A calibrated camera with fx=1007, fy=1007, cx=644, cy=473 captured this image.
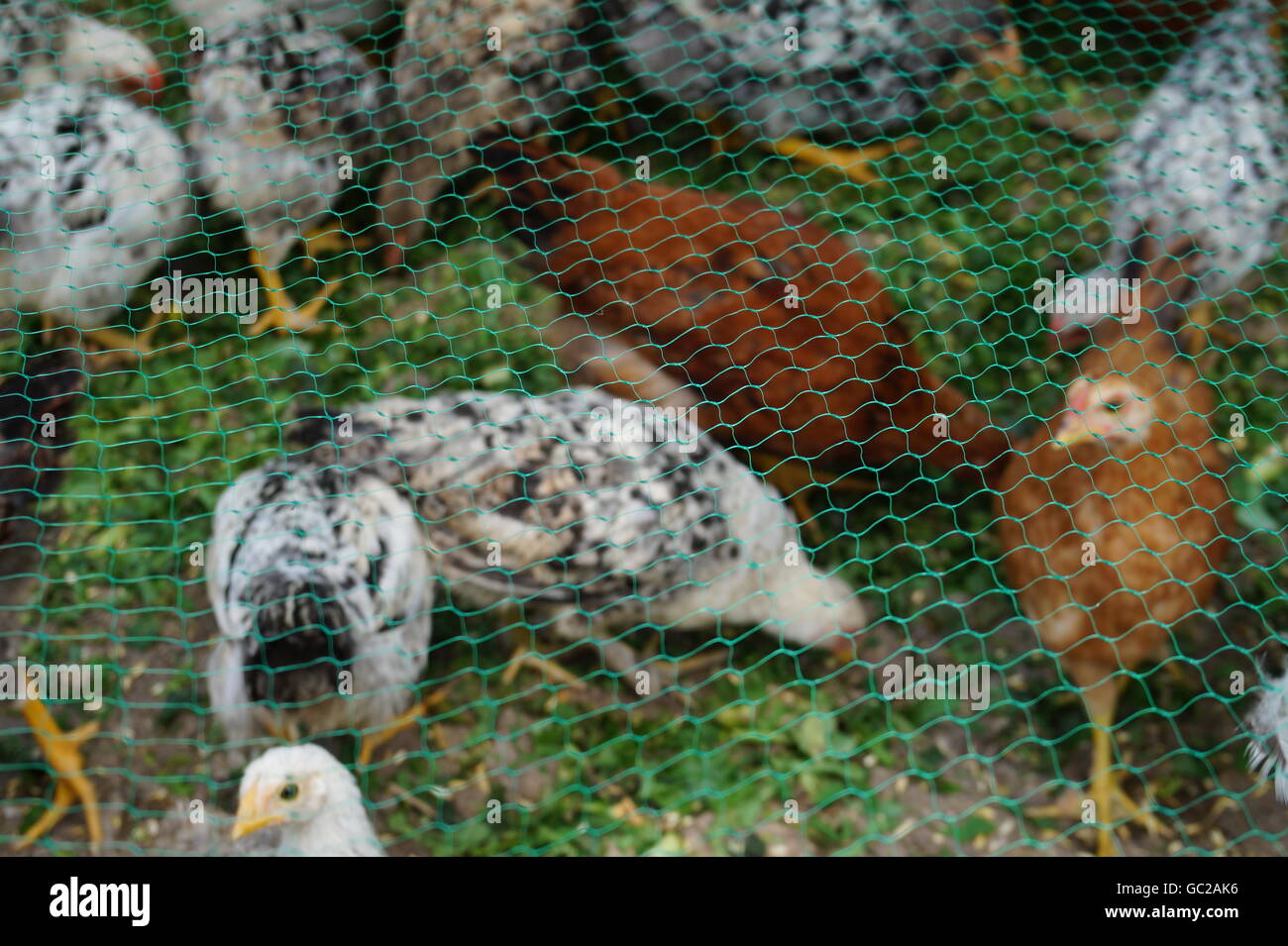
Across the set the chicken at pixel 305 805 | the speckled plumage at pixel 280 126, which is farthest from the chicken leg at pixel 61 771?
the speckled plumage at pixel 280 126

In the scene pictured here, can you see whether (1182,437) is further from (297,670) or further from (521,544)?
(297,670)

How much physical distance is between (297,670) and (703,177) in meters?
2.16

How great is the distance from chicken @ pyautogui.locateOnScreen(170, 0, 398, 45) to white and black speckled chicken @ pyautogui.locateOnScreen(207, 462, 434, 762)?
175 centimetres

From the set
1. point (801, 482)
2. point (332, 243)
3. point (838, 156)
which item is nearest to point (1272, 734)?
point (801, 482)

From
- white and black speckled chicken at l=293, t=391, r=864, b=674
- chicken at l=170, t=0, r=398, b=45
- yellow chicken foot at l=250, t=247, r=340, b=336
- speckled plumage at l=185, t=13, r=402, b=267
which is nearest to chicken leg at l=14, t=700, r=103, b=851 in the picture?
white and black speckled chicken at l=293, t=391, r=864, b=674

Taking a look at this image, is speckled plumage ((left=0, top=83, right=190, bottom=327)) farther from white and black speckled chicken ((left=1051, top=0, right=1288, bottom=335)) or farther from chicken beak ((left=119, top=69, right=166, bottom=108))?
white and black speckled chicken ((left=1051, top=0, right=1288, bottom=335))

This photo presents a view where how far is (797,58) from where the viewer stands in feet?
10.7

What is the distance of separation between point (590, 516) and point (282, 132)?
154 centimetres

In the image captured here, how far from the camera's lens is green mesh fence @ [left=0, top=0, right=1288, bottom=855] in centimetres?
237

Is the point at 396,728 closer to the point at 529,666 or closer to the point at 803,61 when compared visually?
the point at 529,666

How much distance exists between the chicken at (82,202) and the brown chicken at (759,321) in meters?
1.09

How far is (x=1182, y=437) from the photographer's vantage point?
8.28ft

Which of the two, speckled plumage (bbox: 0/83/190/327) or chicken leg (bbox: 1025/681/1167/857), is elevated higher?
speckled plumage (bbox: 0/83/190/327)

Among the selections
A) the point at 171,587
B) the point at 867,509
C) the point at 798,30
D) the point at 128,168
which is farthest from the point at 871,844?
the point at 128,168
